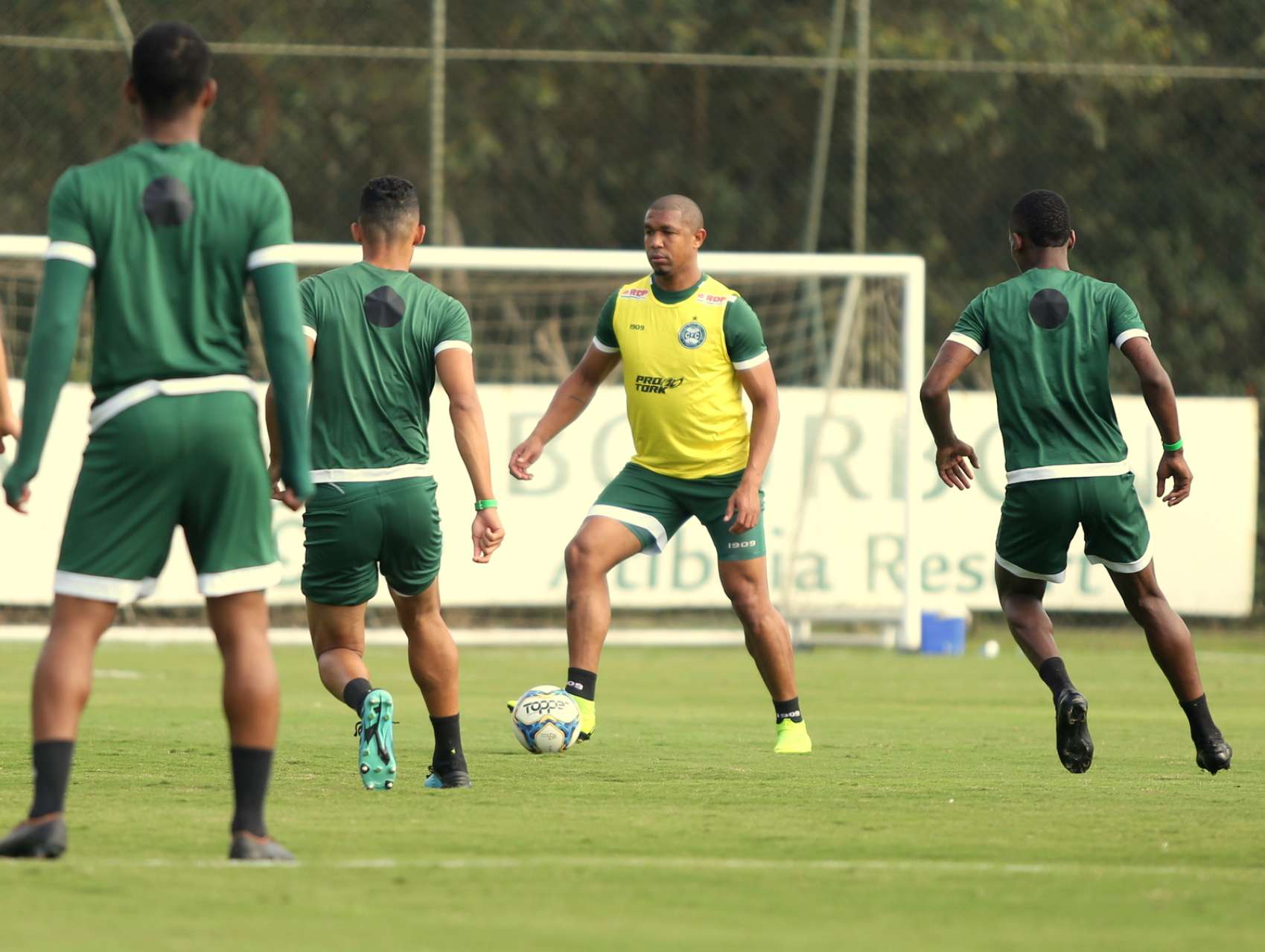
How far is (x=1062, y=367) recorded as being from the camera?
8195 millimetres

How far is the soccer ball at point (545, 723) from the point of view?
339 inches

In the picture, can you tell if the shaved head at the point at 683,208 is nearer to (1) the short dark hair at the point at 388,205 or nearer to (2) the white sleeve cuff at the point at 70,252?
(1) the short dark hair at the point at 388,205

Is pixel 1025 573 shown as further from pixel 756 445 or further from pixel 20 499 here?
pixel 20 499

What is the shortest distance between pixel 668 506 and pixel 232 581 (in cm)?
390

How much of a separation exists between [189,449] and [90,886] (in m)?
1.07

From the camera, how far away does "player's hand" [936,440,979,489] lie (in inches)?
331

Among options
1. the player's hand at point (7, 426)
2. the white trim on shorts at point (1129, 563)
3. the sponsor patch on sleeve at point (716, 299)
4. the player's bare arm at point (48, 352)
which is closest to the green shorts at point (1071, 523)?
the white trim on shorts at point (1129, 563)

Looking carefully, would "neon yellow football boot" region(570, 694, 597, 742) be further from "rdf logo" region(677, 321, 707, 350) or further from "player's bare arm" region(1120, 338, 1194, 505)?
"player's bare arm" region(1120, 338, 1194, 505)

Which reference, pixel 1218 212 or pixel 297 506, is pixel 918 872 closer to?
pixel 297 506

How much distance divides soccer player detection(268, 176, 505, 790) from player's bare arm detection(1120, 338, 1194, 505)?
2.48 meters

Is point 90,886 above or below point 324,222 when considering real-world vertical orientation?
below

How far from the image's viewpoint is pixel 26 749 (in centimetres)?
848

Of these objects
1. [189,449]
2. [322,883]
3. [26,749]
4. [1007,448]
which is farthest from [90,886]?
[1007,448]

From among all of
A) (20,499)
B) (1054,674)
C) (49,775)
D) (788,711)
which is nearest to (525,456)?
(788,711)
